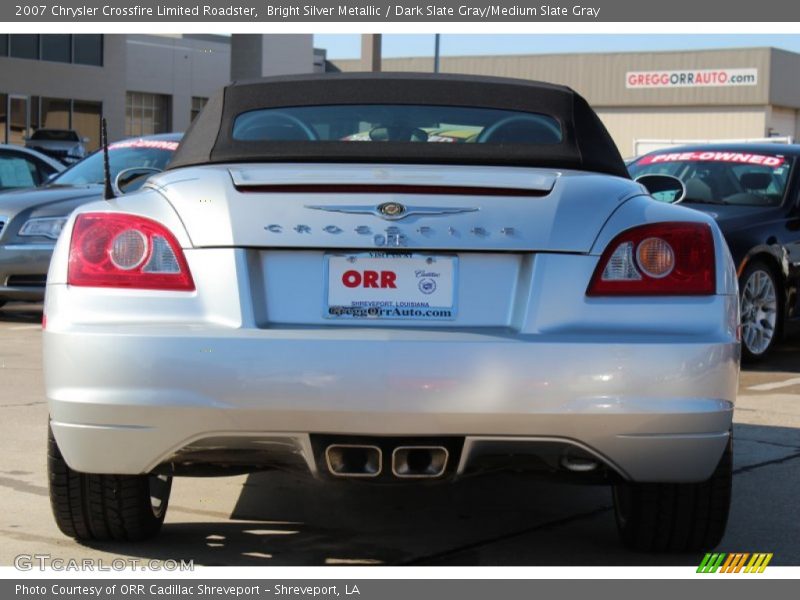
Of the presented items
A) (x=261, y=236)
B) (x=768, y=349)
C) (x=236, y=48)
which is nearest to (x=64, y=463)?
(x=261, y=236)

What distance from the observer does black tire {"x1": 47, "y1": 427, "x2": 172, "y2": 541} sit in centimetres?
421

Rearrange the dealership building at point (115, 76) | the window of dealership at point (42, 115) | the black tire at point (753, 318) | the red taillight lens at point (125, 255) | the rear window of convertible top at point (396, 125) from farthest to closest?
the dealership building at point (115, 76)
the window of dealership at point (42, 115)
the black tire at point (753, 318)
the rear window of convertible top at point (396, 125)
the red taillight lens at point (125, 255)

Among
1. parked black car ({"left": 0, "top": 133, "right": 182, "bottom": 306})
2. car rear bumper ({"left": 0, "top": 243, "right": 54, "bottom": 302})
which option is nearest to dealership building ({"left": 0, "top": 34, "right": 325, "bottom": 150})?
parked black car ({"left": 0, "top": 133, "right": 182, "bottom": 306})

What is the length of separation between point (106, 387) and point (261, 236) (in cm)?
59

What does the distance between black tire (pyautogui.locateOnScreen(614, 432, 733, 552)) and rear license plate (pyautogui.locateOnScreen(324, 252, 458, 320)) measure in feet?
2.99

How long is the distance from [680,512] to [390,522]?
40.6 inches

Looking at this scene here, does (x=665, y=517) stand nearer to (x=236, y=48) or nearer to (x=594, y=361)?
(x=594, y=361)

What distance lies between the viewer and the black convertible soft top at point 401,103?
176 inches

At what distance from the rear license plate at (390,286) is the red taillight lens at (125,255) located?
41 cm

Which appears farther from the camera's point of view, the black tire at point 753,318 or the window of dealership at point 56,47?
the window of dealership at point 56,47
